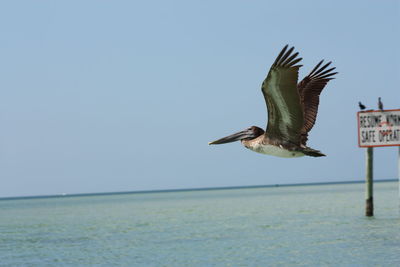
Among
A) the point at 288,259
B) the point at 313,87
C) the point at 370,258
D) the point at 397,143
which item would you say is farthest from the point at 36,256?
the point at 313,87

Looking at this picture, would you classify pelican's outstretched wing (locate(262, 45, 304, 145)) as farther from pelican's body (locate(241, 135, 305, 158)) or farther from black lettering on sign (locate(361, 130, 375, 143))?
black lettering on sign (locate(361, 130, 375, 143))

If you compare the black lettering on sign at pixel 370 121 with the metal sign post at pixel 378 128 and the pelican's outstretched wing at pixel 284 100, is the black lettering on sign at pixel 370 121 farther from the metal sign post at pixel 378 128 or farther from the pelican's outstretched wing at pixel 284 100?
the pelican's outstretched wing at pixel 284 100

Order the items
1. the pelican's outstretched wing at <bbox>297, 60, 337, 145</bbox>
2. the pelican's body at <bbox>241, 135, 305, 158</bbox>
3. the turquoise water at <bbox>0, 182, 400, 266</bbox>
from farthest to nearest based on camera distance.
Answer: the turquoise water at <bbox>0, 182, 400, 266</bbox>
the pelican's outstretched wing at <bbox>297, 60, 337, 145</bbox>
the pelican's body at <bbox>241, 135, 305, 158</bbox>

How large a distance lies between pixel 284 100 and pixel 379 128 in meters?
18.0

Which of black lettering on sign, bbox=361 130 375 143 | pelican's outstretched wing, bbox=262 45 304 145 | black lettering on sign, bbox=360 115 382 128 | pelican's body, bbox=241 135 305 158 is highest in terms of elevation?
black lettering on sign, bbox=360 115 382 128

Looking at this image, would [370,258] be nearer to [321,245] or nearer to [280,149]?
[321,245]

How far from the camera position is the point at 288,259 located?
70.9ft

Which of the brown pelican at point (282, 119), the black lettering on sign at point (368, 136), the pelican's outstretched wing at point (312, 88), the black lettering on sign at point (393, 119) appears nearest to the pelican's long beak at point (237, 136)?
the brown pelican at point (282, 119)

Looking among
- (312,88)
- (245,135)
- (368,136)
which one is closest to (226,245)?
(368,136)

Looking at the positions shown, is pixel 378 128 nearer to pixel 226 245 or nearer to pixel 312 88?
pixel 226 245

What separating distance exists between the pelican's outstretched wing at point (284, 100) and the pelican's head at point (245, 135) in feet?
0.71

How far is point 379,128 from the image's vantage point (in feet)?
80.1

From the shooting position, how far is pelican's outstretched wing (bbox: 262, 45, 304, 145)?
7152mm

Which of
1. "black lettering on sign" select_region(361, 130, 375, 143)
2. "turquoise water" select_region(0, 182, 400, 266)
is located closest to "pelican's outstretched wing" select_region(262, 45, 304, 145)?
"turquoise water" select_region(0, 182, 400, 266)
